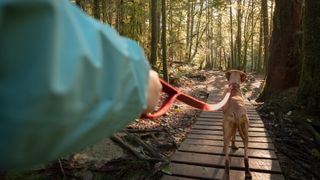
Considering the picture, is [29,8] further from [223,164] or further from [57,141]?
[223,164]

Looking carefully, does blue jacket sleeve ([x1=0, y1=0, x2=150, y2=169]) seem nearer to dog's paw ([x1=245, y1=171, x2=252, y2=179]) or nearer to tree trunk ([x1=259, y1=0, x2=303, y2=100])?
dog's paw ([x1=245, y1=171, x2=252, y2=179])

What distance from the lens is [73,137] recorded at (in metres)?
0.79

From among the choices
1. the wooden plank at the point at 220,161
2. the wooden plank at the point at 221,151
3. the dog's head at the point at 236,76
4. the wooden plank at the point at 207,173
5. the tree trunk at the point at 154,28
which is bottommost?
the wooden plank at the point at 207,173

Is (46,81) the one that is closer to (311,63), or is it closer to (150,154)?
(150,154)

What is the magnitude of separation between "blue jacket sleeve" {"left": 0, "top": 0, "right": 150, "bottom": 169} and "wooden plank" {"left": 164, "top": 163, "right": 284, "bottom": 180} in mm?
4130

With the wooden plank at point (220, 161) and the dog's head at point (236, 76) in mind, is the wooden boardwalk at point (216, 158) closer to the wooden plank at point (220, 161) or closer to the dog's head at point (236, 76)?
the wooden plank at point (220, 161)

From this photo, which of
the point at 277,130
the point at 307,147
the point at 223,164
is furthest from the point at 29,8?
the point at 277,130

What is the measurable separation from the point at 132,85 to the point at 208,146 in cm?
531

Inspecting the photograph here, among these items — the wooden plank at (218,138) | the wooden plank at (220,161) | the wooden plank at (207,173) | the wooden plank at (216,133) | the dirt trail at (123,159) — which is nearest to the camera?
the wooden plank at (207,173)

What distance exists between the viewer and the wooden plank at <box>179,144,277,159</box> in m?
5.53

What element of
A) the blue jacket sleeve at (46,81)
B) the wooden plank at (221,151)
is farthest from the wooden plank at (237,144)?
the blue jacket sleeve at (46,81)

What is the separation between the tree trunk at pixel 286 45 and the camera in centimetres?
1082

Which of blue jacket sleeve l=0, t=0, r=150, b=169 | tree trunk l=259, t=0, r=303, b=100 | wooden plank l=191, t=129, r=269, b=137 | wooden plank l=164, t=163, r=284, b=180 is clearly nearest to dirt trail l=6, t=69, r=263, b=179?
wooden plank l=164, t=163, r=284, b=180

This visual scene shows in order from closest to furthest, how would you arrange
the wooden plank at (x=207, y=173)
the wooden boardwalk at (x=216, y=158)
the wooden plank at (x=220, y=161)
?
the wooden plank at (x=207, y=173), the wooden boardwalk at (x=216, y=158), the wooden plank at (x=220, y=161)
